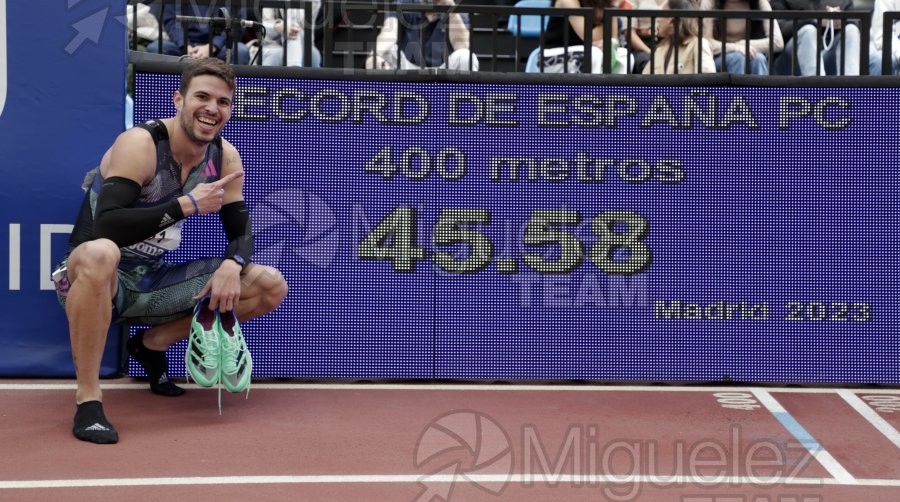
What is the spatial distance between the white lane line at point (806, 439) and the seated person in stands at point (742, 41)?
193cm

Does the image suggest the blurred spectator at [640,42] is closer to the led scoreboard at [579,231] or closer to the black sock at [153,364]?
the led scoreboard at [579,231]

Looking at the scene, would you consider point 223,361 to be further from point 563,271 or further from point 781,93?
point 781,93

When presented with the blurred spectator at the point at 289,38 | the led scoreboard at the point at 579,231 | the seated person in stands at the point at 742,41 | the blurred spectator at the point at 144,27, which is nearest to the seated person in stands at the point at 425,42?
the blurred spectator at the point at 289,38

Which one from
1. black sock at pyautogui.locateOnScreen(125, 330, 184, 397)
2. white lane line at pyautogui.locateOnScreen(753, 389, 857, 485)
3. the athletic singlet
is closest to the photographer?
white lane line at pyautogui.locateOnScreen(753, 389, 857, 485)

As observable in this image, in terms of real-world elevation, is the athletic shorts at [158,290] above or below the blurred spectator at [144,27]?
below

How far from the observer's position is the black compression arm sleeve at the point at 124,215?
530 cm

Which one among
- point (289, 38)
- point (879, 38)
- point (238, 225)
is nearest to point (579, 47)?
point (289, 38)

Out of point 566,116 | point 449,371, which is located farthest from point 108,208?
point 566,116

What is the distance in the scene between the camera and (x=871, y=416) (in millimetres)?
5875

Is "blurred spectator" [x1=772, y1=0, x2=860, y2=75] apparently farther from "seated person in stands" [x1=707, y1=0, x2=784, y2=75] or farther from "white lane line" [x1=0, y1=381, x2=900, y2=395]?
"white lane line" [x1=0, y1=381, x2=900, y2=395]

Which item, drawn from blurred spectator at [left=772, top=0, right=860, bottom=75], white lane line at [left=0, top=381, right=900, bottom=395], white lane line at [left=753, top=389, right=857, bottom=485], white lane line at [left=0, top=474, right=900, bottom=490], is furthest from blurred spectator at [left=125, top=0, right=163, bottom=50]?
white lane line at [left=753, top=389, right=857, bottom=485]

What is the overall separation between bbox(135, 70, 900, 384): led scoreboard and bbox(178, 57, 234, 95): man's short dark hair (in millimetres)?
895

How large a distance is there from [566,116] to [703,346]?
1.49 metres
